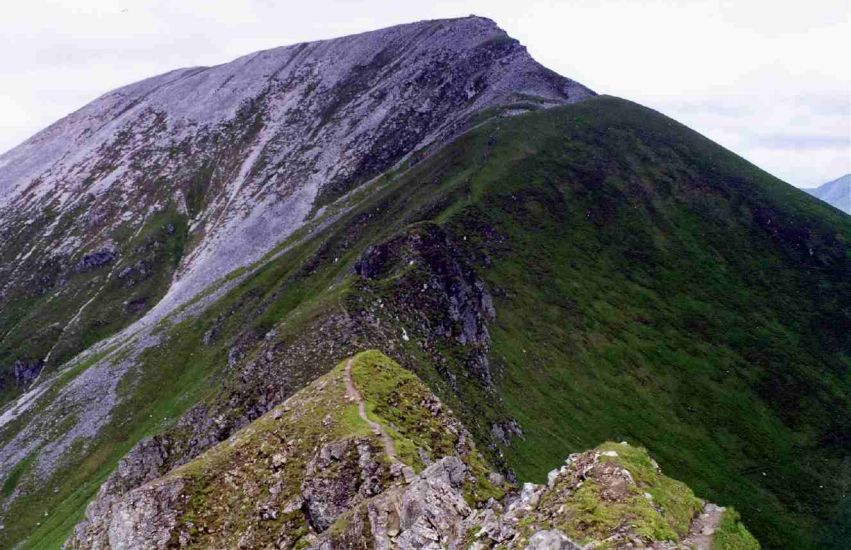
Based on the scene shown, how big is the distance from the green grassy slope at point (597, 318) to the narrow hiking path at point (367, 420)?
1959 cm

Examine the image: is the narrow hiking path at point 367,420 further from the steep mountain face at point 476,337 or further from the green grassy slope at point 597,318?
the green grassy slope at point 597,318

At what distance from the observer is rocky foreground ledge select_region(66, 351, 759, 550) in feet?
55.4

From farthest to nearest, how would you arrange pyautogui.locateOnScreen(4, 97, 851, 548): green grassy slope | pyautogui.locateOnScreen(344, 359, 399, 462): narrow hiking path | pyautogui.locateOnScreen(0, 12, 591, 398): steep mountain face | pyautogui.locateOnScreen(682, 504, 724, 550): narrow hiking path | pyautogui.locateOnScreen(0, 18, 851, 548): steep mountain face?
1. pyautogui.locateOnScreen(0, 12, 591, 398): steep mountain face
2. pyautogui.locateOnScreen(4, 97, 851, 548): green grassy slope
3. pyautogui.locateOnScreen(0, 18, 851, 548): steep mountain face
4. pyautogui.locateOnScreen(344, 359, 399, 462): narrow hiking path
5. pyautogui.locateOnScreen(682, 504, 724, 550): narrow hiking path

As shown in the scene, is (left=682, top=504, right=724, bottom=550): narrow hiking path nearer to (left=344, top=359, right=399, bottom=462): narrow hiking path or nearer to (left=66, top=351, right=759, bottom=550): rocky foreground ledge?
(left=66, top=351, right=759, bottom=550): rocky foreground ledge

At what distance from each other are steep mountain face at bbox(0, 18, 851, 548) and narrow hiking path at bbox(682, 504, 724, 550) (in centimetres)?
31

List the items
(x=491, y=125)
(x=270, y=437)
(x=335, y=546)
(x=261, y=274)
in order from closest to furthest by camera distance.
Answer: (x=335, y=546), (x=270, y=437), (x=261, y=274), (x=491, y=125)

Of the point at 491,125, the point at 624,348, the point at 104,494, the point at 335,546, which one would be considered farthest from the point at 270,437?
the point at 491,125

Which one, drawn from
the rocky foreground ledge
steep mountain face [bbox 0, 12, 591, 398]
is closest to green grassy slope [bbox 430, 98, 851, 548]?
the rocky foreground ledge

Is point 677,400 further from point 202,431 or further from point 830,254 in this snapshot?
point 202,431

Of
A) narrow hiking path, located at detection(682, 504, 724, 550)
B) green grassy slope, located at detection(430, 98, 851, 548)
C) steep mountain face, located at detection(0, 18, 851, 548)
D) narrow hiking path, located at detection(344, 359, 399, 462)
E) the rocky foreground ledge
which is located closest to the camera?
narrow hiking path, located at detection(682, 504, 724, 550)

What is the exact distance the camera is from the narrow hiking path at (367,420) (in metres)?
25.2

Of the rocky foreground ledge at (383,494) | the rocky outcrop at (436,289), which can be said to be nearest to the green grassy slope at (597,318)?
the rocky outcrop at (436,289)

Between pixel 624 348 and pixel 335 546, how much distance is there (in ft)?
235

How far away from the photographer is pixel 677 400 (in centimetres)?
8094
